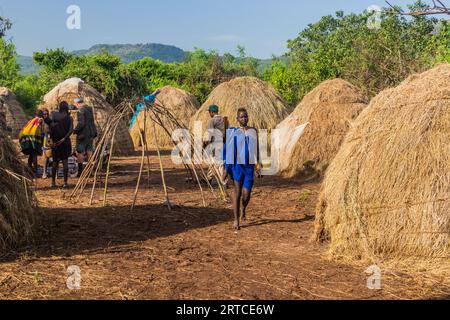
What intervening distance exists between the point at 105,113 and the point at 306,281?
523 inches

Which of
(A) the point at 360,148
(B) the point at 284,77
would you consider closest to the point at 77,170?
(A) the point at 360,148

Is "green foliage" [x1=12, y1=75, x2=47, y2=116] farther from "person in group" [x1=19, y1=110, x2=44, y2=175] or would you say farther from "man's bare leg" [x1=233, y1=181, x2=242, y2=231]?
"man's bare leg" [x1=233, y1=181, x2=242, y2=231]

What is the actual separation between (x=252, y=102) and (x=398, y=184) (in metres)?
10.7

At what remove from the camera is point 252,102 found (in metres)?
16.7

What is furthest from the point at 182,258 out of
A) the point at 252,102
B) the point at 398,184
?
the point at 252,102

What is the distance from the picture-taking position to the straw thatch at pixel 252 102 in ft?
54.0

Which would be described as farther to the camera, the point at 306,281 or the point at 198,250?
the point at 198,250

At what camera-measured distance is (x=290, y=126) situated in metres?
13.7

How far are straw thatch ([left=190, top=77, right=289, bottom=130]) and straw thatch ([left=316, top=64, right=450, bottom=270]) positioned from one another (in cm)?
963

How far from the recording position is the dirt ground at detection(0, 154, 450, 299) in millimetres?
5316

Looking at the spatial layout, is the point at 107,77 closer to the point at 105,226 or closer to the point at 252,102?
the point at 252,102

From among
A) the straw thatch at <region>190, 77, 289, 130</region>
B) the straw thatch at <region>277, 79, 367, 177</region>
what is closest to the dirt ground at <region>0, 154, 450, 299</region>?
the straw thatch at <region>277, 79, 367, 177</region>

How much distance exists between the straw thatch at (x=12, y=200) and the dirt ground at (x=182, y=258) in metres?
0.20
